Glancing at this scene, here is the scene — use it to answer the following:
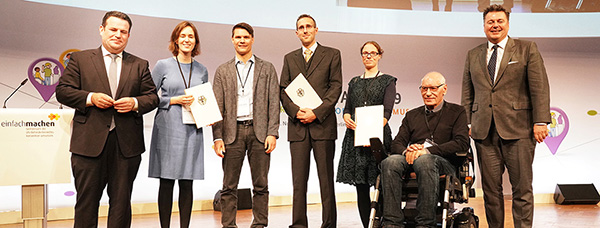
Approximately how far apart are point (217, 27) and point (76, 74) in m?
3.01

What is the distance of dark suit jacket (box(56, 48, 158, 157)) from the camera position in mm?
2859

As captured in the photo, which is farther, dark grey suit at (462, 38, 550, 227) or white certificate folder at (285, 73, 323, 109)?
white certificate folder at (285, 73, 323, 109)

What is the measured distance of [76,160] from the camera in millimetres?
2885

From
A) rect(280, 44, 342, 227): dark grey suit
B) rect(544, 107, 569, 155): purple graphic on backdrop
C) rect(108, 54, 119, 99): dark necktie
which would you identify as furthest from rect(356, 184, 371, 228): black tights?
rect(544, 107, 569, 155): purple graphic on backdrop

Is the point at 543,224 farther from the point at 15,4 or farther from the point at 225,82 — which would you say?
the point at 15,4

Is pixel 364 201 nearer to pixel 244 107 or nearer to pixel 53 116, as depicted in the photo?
pixel 244 107

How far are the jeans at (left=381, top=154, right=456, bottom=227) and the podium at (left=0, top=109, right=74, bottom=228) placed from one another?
1.94 meters

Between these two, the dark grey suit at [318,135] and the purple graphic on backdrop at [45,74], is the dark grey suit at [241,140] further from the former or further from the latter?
the purple graphic on backdrop at [45,74]

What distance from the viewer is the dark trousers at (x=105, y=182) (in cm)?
288

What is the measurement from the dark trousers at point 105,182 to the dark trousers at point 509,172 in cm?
224

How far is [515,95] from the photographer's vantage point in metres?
3.29

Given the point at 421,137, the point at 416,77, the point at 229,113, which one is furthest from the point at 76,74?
the point at 416,77

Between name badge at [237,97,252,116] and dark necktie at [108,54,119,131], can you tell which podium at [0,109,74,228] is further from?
name badge at [237,97,252,116]

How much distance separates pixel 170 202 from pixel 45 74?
244cm
